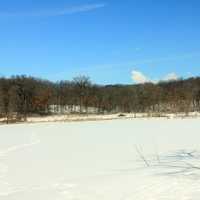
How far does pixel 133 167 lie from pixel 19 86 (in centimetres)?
5729

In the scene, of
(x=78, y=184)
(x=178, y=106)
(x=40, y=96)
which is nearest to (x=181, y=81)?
(x=178, y=106)

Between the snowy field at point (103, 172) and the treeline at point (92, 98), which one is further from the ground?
the treeline at point (92, 98)

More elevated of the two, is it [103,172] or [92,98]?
[92,98]

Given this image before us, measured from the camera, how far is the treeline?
222 ft

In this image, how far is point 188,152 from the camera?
43.4 feet

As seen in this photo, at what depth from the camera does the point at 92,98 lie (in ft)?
240

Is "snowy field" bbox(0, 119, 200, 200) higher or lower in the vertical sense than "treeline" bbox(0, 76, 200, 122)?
lower

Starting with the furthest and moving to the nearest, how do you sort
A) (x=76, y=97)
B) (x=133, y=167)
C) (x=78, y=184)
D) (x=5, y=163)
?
(x=76, y=97) < (x=5, y=163) < (x=133, y=167) < (x=78, y=184)

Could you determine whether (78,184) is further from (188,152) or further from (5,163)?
(188,152)

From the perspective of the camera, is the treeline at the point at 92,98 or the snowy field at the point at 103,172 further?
the treeline at the point at 92,98

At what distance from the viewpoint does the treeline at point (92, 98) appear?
67575 mm

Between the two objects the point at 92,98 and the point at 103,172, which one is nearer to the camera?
the point at 103,172

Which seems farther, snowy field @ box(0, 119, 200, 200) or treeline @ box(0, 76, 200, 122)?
treeline @ box(0, 76, 200, 122)

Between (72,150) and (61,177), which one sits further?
(72,150)
